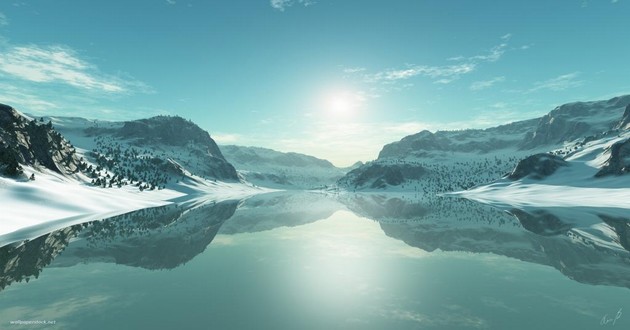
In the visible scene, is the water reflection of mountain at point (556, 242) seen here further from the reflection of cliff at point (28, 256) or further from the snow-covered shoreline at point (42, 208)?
the snow-covered shoreline at point (42, 208)

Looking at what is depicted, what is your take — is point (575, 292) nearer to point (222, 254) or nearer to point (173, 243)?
point (222, 254)

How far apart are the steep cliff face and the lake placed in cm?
7433

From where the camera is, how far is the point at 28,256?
3120 cm

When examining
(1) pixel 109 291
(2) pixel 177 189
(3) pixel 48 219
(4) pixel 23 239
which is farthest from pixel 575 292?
(2) pixel 177 189

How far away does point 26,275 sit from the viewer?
25656 millimetres

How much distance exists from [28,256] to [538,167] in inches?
8255

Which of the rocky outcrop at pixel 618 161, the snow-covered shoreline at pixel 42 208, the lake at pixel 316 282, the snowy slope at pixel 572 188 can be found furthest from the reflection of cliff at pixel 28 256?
the rocky outcrop at pixel 618 161

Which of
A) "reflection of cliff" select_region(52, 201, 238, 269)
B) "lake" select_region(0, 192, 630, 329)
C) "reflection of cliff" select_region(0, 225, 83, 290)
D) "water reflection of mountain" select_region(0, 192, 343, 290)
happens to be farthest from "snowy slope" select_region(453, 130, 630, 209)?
"reflection of cliff" select_region(0, 225, 83, 290)

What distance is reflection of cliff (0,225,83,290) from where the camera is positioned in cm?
2547

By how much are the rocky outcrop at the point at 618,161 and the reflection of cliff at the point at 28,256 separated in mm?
186018

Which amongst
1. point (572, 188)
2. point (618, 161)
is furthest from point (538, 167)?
point (572, 188)

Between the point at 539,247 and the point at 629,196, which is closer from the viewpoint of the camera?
the point at 539,247

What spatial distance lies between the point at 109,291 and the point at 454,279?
24.8 m

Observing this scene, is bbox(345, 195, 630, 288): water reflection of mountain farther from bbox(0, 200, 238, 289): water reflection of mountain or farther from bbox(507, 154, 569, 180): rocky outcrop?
bbox(507, 154, 569, 180): rocky outcrop
